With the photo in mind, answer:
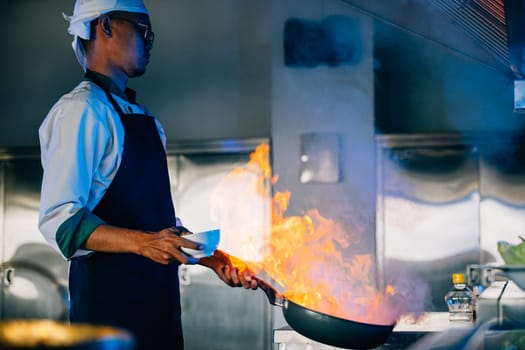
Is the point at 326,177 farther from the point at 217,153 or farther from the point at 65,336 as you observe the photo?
the point at 65,336

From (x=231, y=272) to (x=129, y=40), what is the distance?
0.61 metres

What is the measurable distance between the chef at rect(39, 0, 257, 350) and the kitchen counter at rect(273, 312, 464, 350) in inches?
17.4

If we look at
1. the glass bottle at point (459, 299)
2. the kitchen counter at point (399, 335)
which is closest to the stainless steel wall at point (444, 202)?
the glass bottle at point (459, 299)

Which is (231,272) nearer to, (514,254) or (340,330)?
(340,330)

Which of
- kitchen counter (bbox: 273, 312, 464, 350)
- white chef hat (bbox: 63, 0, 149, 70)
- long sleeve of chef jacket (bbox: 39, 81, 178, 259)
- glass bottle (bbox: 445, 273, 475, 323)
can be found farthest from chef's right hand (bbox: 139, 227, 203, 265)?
glass bottle (bbox: 445, 273, 475, 323)

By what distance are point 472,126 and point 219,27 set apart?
2033 mm

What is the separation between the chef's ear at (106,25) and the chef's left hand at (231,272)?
591 mm

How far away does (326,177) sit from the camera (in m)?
4.97

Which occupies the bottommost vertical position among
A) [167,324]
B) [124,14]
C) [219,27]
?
[167,324]

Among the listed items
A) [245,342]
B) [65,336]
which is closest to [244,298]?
[245,342]

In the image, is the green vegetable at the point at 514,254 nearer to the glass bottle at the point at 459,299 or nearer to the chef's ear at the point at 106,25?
the glass bottle at the point at 459,299

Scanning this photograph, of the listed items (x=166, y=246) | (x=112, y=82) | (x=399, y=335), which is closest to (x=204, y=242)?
(x=166, y=246)

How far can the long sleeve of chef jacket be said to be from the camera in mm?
1507

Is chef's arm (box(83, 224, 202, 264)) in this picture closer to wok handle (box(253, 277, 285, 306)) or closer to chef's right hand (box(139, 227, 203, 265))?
chef's right hand (box(139, 227, 203, 265))
